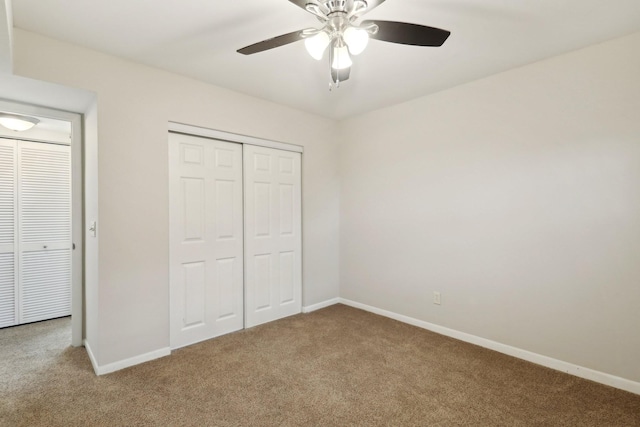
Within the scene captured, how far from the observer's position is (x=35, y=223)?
331 cm

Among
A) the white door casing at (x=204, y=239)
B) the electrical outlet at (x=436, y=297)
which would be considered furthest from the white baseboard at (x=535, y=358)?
the white door casing at (x=204, y=239)

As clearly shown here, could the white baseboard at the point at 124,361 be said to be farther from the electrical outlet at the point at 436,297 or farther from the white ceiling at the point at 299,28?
the electrical outlet at the point at 436,297

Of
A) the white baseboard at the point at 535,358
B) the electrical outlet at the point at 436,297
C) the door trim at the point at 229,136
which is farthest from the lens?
the electrical outlet at the point at 436,297

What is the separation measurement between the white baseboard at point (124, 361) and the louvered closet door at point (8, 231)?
1.31 metres

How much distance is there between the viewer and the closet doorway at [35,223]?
3.15 metres

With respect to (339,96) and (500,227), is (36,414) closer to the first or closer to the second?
(339,96)

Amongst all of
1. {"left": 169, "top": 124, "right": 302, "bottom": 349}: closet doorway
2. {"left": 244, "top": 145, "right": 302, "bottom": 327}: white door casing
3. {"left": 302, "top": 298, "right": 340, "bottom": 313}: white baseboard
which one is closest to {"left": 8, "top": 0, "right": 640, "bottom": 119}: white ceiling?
{"left": 169, "top": 124, "right": 302, "bottom": 349}: closet doorway

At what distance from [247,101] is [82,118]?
1.47 meters

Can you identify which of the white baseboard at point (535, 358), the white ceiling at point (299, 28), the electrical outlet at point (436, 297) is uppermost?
the white ceiling at point (299, 28)

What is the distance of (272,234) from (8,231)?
2687 mm

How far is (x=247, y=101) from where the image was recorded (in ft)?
10.2

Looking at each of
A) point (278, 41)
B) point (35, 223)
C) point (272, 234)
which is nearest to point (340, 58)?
point (278, 41)

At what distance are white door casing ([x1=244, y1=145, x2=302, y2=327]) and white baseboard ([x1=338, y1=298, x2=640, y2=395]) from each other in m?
1.25

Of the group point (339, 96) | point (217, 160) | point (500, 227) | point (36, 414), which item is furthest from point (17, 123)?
point (500, 227)
